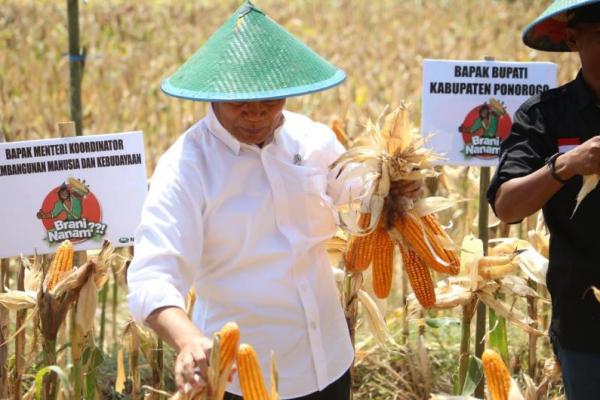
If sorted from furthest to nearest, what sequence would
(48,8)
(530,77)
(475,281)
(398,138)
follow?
(48,8) → (530,77) → (475,281) → (398,138)

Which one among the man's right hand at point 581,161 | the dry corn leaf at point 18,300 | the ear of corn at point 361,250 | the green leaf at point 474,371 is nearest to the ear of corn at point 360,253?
the ear of corn at point 361,250

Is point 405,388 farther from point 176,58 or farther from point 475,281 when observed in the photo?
point 176,58

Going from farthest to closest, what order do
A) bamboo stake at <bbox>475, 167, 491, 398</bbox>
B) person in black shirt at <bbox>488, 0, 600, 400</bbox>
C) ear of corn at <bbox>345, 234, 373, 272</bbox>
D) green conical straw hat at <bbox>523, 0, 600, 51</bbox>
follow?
bamboo stake at <bbox>475, 167, 491, 398</bbox>
ear of corn at <bbox>345, 234, 373, 272</bbox>
green conical straw hat at <bbox>523, 0, 600, 51</bbox>
person in black shirt at <bbox>488, 0, 600, 400</bbox>

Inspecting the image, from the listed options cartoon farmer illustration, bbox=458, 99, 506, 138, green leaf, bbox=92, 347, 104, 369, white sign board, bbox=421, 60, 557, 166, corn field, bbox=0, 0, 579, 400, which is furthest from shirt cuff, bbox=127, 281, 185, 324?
cartoon farmer illustration, bbox=458, 99, 506, 138

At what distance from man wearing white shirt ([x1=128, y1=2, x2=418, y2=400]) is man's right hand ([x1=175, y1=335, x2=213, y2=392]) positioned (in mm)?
317

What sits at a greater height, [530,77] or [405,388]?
[530,77]

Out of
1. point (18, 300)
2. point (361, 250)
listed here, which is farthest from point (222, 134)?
point (18, 300)

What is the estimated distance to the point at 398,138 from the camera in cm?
299

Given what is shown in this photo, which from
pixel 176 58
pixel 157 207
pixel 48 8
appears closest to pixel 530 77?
pixel 157 207

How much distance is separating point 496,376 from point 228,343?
0.65 metres

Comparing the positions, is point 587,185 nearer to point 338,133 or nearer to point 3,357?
point 3,357

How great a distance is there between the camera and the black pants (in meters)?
2.80

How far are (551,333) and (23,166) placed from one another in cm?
171

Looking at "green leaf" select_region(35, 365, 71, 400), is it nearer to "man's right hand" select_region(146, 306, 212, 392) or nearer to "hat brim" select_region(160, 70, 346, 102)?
"man's right hand" select_region(146, 306, 212, 392)
